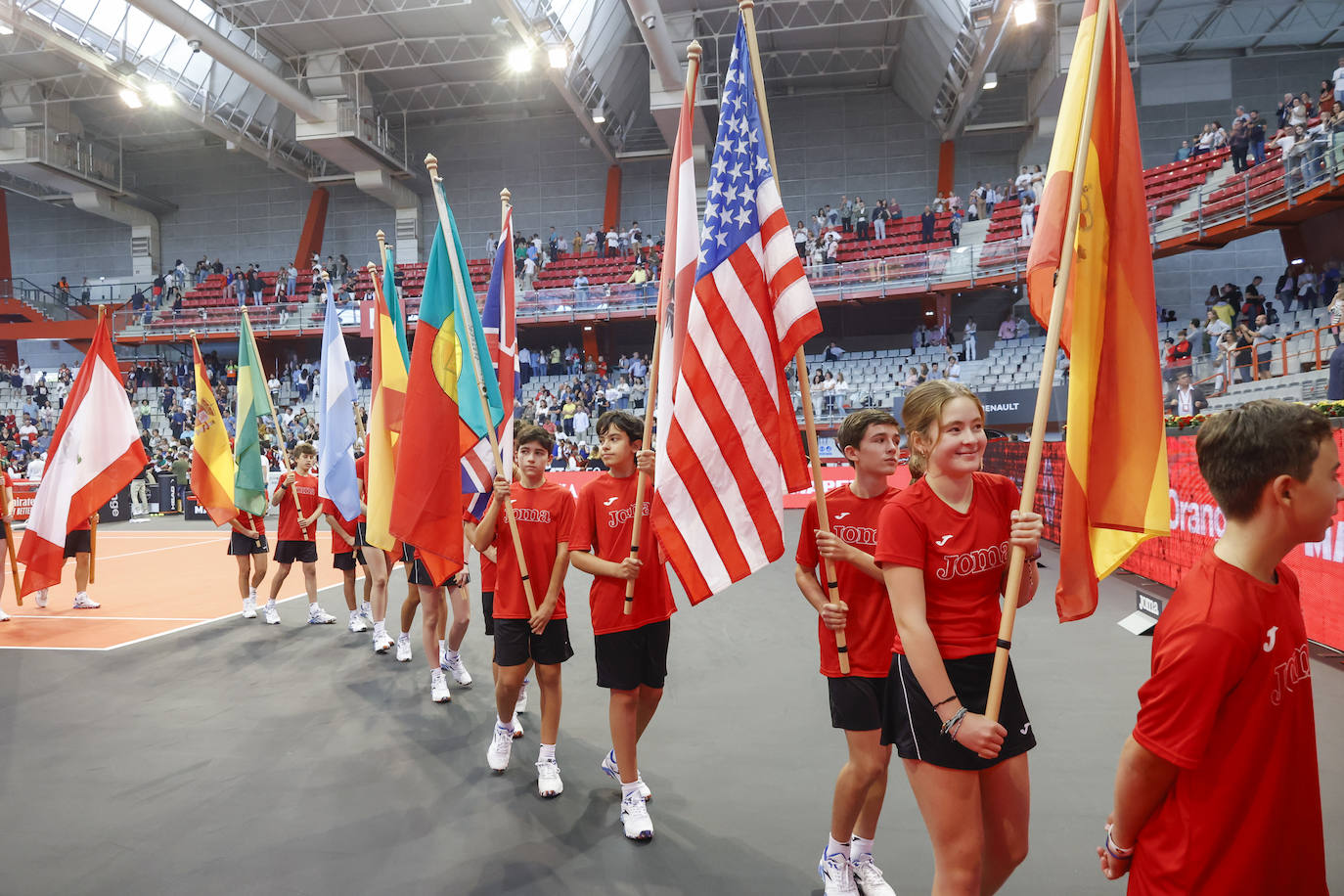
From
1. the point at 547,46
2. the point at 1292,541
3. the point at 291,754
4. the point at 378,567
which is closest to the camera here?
the point at 1292,541

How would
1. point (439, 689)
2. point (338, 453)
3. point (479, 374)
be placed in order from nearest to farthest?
point (479, 374) < point (439, 689) < point (338, 453)

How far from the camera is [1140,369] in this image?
7.88 ft

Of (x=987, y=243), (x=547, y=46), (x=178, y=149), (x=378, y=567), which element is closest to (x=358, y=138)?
(x=547, y=46)

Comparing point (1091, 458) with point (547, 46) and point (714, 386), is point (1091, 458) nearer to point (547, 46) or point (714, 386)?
point (714, 386)

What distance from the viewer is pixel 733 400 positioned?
3199mm

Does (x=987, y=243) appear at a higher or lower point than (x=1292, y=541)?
higher

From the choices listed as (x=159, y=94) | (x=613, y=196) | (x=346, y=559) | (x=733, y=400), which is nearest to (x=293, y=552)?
(x=346, y=559)

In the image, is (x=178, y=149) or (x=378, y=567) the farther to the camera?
(x=178, y=149)

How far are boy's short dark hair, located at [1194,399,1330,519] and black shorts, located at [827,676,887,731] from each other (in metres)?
1.51

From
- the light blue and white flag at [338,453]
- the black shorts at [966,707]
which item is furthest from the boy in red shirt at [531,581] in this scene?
the light blue and white flag at [338,453]

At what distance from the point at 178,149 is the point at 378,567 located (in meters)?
35.2

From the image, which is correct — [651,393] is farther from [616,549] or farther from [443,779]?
[443,779]

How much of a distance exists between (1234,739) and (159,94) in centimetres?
2983

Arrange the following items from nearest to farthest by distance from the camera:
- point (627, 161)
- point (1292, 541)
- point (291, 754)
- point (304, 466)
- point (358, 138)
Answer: point (1292, 541)
point (291, 754)
point (304, 466)
point (358, 138)
point (627, 161)
